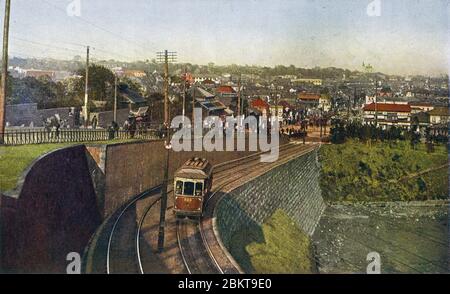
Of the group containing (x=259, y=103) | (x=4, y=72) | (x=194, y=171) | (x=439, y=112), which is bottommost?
(x=194, y=171)

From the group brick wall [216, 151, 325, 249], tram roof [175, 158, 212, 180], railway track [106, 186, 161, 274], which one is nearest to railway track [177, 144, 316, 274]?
brick wall [216, 151, 325, 249]

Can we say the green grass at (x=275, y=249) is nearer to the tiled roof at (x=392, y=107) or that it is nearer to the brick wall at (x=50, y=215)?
the brick wall at (x=50, y=215)

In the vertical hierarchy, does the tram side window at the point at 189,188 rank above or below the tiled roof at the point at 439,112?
below

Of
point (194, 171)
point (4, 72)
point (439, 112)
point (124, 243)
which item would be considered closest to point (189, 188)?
point (194, 171)

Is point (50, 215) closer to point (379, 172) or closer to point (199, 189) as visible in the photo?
point (199, 189)

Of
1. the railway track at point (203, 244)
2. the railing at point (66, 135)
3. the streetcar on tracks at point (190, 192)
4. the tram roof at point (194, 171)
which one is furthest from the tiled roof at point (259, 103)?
the streetcar on tracks at point (190, 192)
